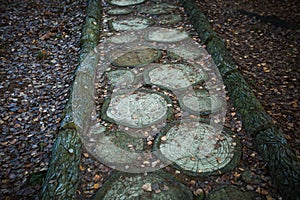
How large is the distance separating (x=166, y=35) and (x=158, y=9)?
943 mm

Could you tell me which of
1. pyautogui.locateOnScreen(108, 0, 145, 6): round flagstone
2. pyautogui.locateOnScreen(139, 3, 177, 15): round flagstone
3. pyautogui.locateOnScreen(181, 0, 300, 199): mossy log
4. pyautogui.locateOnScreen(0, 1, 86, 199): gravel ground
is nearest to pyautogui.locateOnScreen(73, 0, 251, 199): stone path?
pyautogui.locateOnScreen(181, 0, 300, 199): mossy log

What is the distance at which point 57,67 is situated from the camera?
3312mm

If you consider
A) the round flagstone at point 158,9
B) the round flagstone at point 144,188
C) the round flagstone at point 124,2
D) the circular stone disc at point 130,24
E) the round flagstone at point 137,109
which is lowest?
the round flagstone at point 144,188

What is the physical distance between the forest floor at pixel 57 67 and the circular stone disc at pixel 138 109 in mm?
528

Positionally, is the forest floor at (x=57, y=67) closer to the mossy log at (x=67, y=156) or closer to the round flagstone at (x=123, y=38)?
the mossy log at (x=67, y=156)

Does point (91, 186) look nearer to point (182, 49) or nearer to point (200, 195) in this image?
point (200, 195)

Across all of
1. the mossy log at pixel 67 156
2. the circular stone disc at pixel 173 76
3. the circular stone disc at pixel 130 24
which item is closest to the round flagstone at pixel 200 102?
the circular stone disc at pixel 173 76

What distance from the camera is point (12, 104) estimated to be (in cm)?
280

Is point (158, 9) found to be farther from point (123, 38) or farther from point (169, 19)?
point (123, 38)

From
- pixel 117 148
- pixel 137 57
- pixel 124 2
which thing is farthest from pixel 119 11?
pixel 117 148

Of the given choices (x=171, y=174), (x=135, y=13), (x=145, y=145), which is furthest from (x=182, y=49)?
(x=171, y=174)

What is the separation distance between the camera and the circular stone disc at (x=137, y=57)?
3.31 meters

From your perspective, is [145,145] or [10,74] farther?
[10,74]

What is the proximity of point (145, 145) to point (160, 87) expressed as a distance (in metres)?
0.83
